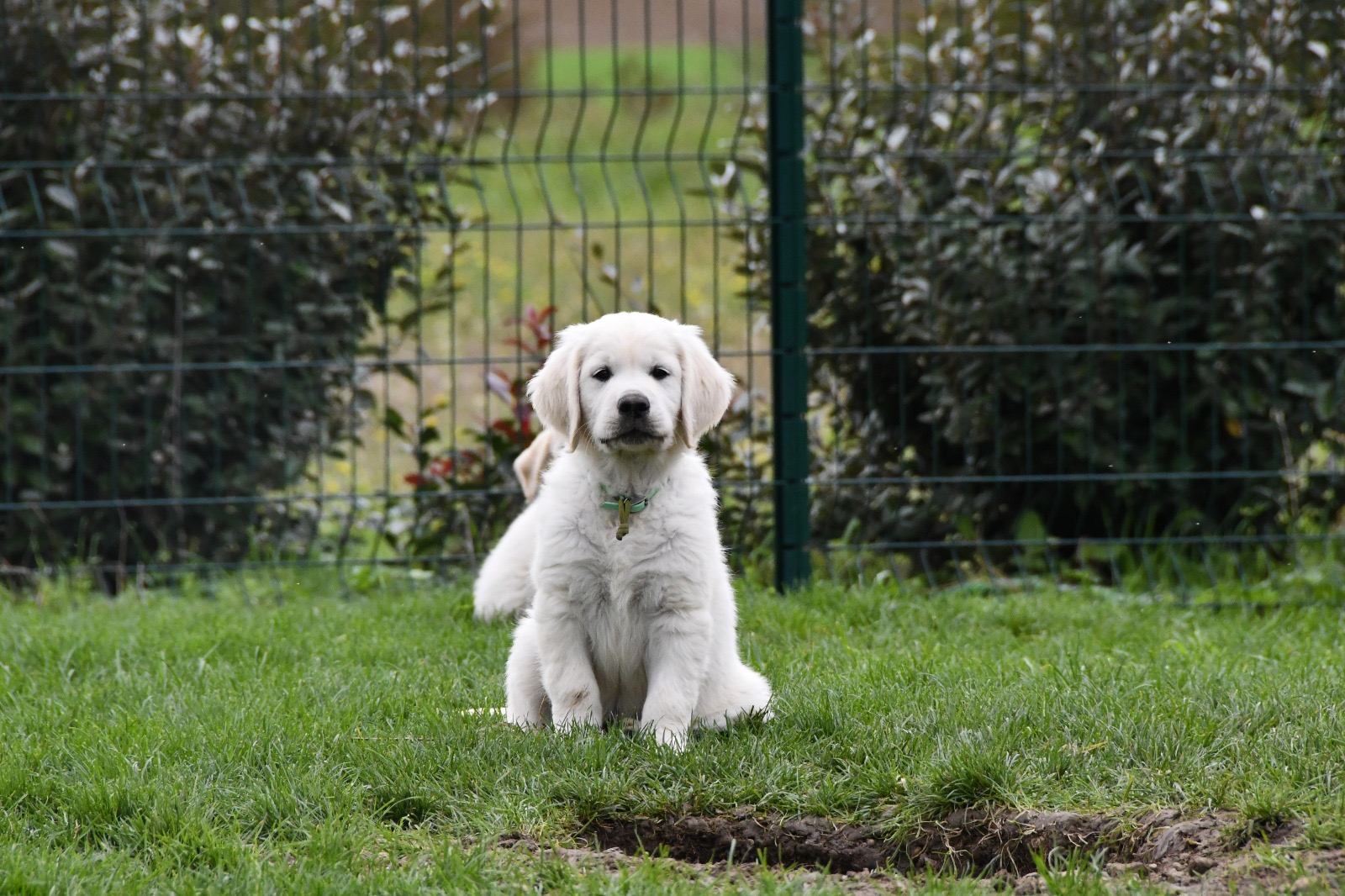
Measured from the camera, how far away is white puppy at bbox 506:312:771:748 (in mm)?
3945

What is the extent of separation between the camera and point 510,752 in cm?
375

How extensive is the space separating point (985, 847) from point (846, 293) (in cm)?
392

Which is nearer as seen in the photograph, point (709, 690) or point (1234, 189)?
point (709, 690)

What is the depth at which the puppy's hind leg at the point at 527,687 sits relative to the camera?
416 centimetres

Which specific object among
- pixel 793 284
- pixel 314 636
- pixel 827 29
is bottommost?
pixel 314 636

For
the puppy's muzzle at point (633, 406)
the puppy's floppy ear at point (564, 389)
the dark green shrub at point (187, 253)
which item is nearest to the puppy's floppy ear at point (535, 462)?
the puppy's floppy ear at point (564, 389)

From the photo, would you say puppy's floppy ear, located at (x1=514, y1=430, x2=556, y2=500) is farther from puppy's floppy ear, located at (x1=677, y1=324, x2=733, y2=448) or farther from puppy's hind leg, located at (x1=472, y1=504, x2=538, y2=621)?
puppy's floppy ear, located at (x1=677, y1=324, x2=733, y2=448)

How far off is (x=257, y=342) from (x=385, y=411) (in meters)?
0.79

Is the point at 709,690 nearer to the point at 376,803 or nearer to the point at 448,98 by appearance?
the point at 376,803

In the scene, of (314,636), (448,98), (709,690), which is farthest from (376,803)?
(448,98)

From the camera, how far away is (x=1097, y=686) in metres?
4.27

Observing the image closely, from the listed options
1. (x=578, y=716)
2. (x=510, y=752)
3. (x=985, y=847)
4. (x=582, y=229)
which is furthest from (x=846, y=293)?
(x=985, y=847)

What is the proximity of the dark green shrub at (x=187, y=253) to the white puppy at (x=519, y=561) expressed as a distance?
59.3 inches

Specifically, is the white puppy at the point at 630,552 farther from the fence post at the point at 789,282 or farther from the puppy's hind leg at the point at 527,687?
the fence post at the point at 789,282
